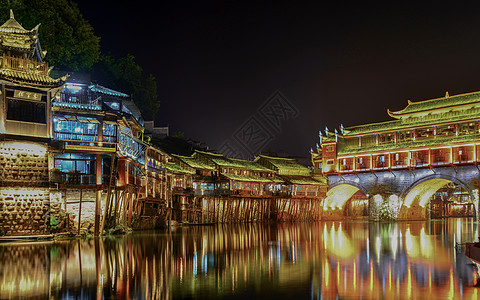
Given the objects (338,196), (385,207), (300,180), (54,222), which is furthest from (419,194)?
(54,222)

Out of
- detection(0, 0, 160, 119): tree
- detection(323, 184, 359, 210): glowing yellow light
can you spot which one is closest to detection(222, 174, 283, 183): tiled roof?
detection(323, 184, 359, 210): glowing yellow light

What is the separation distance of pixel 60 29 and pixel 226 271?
1219 inches

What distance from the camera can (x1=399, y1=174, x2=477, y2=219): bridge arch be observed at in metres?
55.9

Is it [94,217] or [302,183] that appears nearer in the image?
[94,217]

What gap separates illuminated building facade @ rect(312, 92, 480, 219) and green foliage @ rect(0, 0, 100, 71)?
116 ft

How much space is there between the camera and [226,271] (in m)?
16.7

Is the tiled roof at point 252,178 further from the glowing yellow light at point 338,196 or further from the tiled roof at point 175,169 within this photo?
the glowing yellow light at point 338,196

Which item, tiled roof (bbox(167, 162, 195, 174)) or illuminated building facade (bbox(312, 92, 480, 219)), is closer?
tiled roof (bbox(167, 162, 195, 174))

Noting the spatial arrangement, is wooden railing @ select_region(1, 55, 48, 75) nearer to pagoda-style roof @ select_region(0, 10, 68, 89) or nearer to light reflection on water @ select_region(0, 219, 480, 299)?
pagoda-style roof @ select_region(0, 10, 68, 89)

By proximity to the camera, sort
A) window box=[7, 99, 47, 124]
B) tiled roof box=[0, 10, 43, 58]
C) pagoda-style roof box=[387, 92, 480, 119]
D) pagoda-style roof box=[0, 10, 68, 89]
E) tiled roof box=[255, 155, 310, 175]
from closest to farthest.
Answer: window box=[7, 99, 47, 124] → pagoda-style roof box=[0, 10, 68, 89] → tiled roof box=[0, 10, 43, 58] → pagoda-style roof box=[387, 92, 480, 119] → tiled roof box=[255, 155, 310, 175]

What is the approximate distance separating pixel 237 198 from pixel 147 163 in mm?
18278

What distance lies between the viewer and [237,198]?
54.3m

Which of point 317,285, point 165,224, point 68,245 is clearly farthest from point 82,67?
point 317,285

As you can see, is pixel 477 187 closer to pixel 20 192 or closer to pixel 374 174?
pixel 374 174
